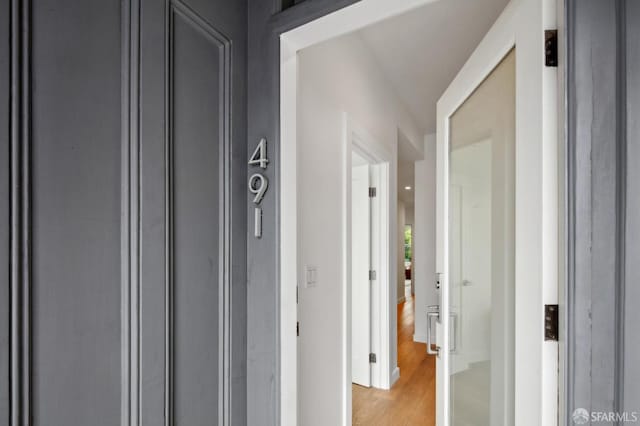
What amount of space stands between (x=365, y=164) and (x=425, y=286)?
2.50 meters

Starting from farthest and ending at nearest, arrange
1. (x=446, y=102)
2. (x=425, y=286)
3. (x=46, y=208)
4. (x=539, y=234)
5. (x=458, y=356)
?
(x=425, y=286)
(x=446, y=102)
(x=458, y=356)
(x=539, y=234)
(x=46, y=208)

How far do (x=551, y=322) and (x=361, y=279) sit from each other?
2547mm

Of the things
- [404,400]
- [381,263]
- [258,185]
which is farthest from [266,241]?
[404,400]

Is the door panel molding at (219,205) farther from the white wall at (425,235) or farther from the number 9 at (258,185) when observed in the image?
the white wall at (425,235)

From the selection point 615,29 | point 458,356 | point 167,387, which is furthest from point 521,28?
point 167,387

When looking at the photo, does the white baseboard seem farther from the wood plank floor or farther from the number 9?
the number 9

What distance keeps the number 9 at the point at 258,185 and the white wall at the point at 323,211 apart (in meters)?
0.47

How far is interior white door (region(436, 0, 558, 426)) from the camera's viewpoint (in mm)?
938

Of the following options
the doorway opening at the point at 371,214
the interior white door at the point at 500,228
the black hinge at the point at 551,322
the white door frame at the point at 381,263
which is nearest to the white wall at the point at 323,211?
the doorway opening at the point at 371,214

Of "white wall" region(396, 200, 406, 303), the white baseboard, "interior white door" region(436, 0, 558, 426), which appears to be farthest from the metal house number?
"white wall" region(396, 200, 406, 303)

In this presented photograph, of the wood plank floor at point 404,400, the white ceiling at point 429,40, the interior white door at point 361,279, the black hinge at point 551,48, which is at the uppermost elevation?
the white ceiling at point 429,40

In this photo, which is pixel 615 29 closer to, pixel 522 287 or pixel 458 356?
pixel 522 287

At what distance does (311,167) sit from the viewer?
1.96 metres

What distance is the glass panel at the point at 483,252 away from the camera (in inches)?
49.1
